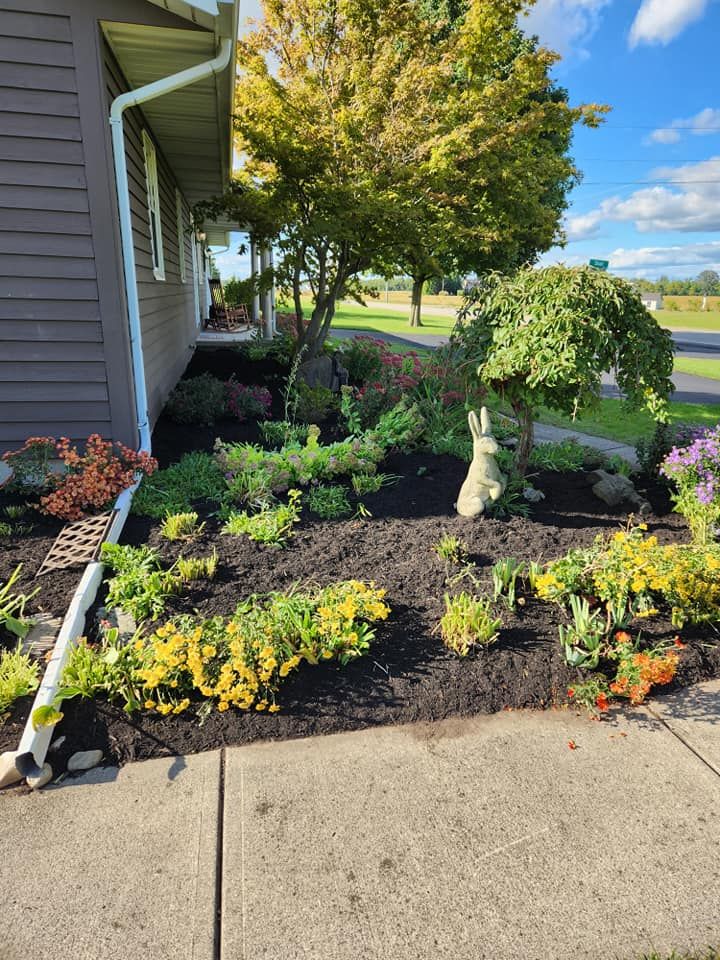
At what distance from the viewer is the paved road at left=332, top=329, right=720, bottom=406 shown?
36.3ft

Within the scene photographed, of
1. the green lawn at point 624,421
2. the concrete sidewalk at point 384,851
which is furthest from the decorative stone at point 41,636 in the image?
the green lawn at point 624,421

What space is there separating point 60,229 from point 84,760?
3727 mm

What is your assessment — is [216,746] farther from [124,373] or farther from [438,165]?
[438,165]

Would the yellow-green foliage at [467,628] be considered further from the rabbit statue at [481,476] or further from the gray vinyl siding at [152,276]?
the gray vinyl siding at [152,276]

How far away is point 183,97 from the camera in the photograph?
568 centimetres

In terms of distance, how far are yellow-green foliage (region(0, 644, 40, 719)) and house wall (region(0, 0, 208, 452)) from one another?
8.26ft

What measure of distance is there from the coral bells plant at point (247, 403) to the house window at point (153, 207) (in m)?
1.58

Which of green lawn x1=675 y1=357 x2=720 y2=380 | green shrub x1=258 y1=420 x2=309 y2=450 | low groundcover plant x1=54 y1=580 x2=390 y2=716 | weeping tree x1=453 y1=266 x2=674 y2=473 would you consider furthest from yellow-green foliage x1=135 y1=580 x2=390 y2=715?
green lawn x1=675 y1=357 x2=720 y2=380

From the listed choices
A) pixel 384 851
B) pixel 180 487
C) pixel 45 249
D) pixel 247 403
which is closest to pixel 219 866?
pixel 384 851

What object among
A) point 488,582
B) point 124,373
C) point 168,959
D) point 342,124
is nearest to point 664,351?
point 488,582

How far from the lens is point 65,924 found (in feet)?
5.43

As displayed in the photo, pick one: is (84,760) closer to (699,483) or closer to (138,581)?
(138,581)

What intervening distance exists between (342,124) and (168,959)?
334 inches

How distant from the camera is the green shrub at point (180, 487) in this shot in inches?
164
